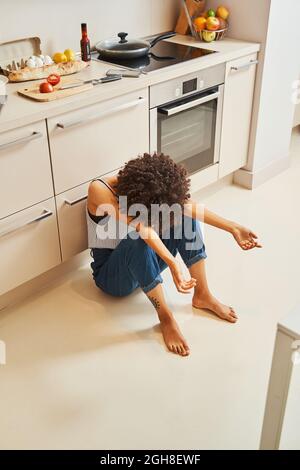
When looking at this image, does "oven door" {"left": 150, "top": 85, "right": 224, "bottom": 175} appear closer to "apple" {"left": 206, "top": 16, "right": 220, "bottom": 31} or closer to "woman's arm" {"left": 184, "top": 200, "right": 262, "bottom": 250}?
"apple" {"left": 206, "top": 16, "right": 220, "bottom": 31}

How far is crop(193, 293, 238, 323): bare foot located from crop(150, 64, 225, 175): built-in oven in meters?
0.71

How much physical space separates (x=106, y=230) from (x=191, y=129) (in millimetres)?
758

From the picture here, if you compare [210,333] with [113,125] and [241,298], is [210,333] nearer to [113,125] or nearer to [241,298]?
[241,298]

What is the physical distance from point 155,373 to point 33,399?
1.37 feet

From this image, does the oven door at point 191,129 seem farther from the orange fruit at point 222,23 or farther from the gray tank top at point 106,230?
the gray tank top at point 106,230

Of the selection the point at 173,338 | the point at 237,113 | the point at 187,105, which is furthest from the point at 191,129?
the point at 173,338

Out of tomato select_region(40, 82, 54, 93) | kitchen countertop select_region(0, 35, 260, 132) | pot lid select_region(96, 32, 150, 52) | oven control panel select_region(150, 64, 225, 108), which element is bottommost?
oven control panel select_region(150, 64, 225, 108)

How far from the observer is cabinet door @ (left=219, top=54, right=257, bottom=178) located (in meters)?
2.59

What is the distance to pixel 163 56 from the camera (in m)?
2.45

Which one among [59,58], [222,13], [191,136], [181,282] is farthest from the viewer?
[222,13]

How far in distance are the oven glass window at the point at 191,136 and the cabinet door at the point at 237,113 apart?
97 mm

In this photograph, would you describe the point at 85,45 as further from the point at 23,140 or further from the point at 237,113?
the point at 237,113

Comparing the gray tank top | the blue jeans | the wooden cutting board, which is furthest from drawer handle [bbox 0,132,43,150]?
the blue jeans

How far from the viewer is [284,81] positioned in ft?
9.43
